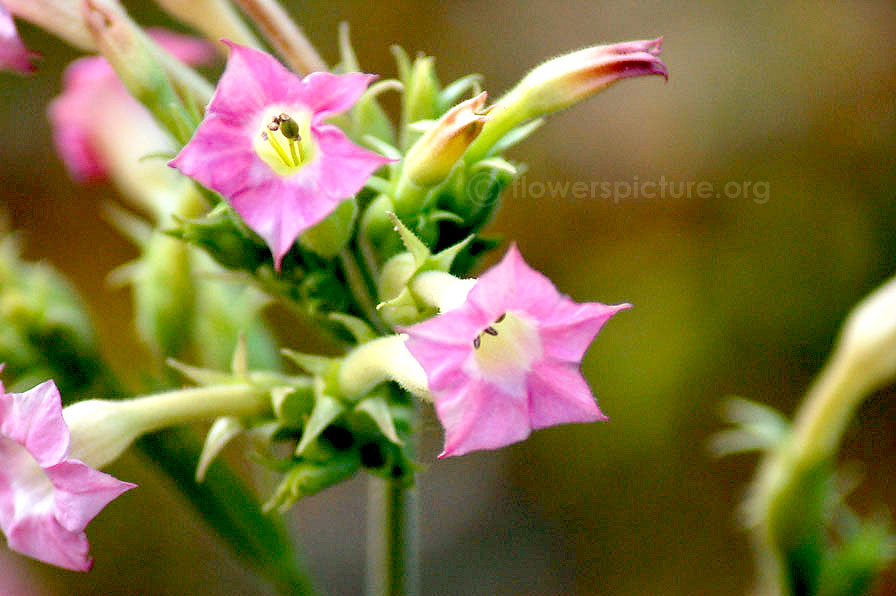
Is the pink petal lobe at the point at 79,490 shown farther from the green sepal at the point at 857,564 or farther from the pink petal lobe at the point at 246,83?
the green sepal at the point at 857,564

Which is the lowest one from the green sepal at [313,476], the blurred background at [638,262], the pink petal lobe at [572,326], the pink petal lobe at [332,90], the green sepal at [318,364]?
the blurred background at [638,262]

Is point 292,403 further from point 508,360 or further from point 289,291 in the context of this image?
point 508,360

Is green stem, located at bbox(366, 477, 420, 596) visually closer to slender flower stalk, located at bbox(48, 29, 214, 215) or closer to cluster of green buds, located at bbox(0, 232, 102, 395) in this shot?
cluster of green buds, located at bbox(0, 232, 102, 395)

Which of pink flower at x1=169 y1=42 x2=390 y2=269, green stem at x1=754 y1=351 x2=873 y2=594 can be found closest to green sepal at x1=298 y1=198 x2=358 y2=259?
pink flower at x1=169 y1=42 x2=390 y2=269

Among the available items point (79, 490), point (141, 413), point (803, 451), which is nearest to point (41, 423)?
point (79, 490)

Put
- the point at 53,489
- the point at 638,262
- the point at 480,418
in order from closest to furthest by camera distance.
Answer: the point at 480,418
the point at 53,489
the point at 638,262

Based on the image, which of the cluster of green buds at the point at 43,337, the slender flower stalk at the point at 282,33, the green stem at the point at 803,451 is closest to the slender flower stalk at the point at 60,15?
the slender flower stalk at the point at 282,33
